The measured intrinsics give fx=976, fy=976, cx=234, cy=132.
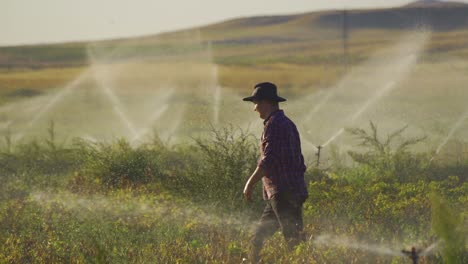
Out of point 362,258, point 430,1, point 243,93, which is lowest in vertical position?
point 362,258

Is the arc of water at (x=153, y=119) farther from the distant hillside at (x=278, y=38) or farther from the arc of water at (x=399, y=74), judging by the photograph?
the arc of water at (x=399, y=74)

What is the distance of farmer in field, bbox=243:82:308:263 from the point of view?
6867mm

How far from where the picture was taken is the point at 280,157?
6.91m

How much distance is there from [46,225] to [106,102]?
1661 cm

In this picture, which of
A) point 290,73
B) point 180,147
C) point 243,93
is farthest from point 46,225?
point 290,73

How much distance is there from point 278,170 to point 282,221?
1.21ft

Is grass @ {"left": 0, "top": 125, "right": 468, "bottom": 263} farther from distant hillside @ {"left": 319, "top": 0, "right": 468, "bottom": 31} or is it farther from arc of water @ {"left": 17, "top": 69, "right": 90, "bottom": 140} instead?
distant hillside @ {"left": 319, "top": 0, "right": 468, "bottom": 31}

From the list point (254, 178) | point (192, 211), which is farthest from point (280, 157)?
point (192, 211)

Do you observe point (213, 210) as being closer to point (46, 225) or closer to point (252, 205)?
point (252, 205)

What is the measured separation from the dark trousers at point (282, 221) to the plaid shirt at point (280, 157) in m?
0.06

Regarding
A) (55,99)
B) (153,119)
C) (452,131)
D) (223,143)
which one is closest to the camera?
(223,143)

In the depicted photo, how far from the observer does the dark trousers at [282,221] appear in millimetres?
6992

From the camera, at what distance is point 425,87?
2677cm

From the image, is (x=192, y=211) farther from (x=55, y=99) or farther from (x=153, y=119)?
(x=55, y=99)
